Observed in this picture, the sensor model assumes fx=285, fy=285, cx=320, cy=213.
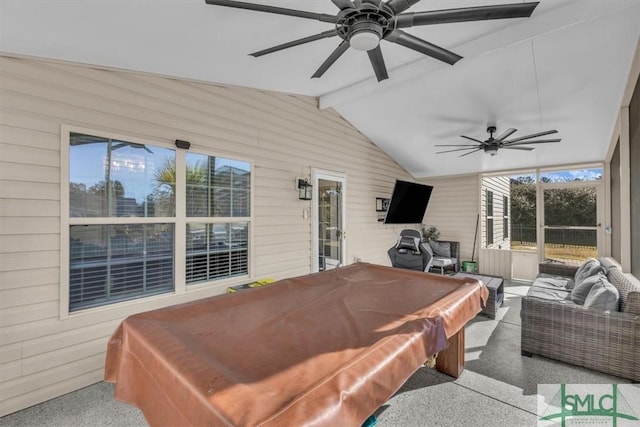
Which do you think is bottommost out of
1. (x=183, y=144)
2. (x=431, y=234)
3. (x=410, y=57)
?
(x=431, y=234)

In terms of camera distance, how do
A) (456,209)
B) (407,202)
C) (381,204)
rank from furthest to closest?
(456,209)
(381,204)
(407,202)

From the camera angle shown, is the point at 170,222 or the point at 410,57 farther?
the point at 410,57

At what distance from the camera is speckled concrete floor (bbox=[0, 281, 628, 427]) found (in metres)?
2.03

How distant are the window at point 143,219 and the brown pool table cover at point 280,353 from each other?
4.53ft

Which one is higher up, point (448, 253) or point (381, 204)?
point (381, 204)

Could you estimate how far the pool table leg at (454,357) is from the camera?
2.51 meters

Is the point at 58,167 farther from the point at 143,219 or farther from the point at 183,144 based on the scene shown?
the point at 183,144

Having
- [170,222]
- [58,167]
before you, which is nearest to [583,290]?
[170,222]

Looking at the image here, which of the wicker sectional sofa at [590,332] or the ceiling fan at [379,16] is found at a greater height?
the ceiling fan at [379,16]

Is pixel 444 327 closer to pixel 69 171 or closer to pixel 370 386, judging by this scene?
pixel 370 386

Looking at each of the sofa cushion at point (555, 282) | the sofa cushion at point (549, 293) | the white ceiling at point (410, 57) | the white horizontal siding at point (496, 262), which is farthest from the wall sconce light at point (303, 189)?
the white horizontal siding at point (496, 262)

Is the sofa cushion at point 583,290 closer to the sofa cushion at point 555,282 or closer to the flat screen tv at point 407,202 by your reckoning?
the sofa cushion at point 555,282

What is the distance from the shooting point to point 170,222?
Answer: 304 cm

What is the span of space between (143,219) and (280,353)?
2.30 meters
